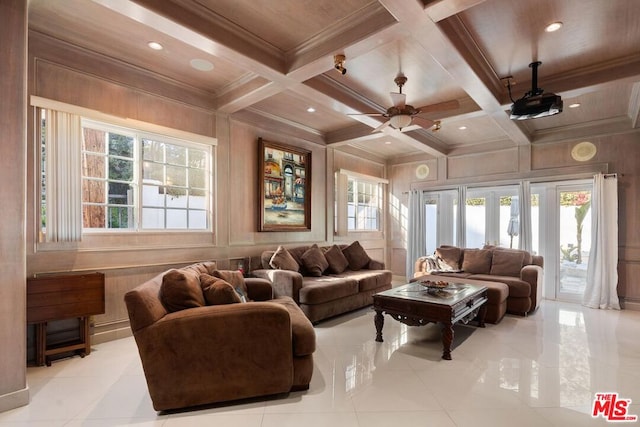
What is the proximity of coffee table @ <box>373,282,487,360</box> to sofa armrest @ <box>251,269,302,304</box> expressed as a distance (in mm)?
1032

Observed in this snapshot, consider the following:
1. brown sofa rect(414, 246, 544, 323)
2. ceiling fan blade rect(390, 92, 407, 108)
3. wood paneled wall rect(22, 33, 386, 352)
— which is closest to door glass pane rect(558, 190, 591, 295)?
brown sofa rect(414, 246, 544, 323)

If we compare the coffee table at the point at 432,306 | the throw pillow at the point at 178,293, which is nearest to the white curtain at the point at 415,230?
the coffee table at the point at 432,306

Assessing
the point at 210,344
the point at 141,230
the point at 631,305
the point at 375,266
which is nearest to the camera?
the point at 210,344

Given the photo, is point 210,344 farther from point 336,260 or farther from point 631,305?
point 631,305

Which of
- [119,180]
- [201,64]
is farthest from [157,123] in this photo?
[201,64]

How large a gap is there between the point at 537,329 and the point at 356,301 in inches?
87.3

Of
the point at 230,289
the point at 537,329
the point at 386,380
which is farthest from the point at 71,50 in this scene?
the point at 537,329

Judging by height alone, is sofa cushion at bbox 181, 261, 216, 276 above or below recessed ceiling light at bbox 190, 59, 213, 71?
below

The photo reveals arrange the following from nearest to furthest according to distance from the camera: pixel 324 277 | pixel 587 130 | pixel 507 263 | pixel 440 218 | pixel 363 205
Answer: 1. pixel 324 277
2. pixel 507 263
3. pixel 587 130
4. pixel 440 218
5. pixel 363 205

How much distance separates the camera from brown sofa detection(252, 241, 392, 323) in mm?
3883

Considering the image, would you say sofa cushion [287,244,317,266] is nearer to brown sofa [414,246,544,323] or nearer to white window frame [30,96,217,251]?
white window frame [30,96,217,251]

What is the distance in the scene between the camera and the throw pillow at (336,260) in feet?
16.3

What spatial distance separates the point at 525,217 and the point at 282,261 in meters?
4.31

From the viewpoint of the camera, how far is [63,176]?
2904 millimetres
